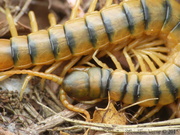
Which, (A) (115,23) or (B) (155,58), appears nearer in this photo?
(A) (115,23)

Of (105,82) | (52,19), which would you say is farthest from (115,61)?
(52,19)

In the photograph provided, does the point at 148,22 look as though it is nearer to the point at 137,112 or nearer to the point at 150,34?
the point at 150,34

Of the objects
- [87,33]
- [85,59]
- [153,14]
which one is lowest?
[85,59]

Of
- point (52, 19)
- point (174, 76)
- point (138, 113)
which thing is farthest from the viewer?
point (52, 19)

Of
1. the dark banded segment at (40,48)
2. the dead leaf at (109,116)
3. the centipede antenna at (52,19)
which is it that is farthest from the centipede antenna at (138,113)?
the centipede antenna at (52,19)

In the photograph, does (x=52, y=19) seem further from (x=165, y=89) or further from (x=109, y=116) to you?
(x=165, y=89)

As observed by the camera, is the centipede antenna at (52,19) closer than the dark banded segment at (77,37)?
No

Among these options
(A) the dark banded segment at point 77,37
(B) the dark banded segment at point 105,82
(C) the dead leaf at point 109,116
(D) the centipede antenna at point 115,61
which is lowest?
(C) the dead leaf at point 109,116

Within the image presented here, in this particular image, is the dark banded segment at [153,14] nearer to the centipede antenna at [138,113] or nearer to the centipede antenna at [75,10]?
the centipede antenna at [75,10]

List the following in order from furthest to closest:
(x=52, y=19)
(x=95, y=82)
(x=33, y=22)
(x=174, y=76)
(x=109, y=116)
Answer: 1. (x=52, y=19)
2. (x=33, y=22)
3. (x=174, y=76)
4. (x=95, y=82)
5. (x=109, y=116)
